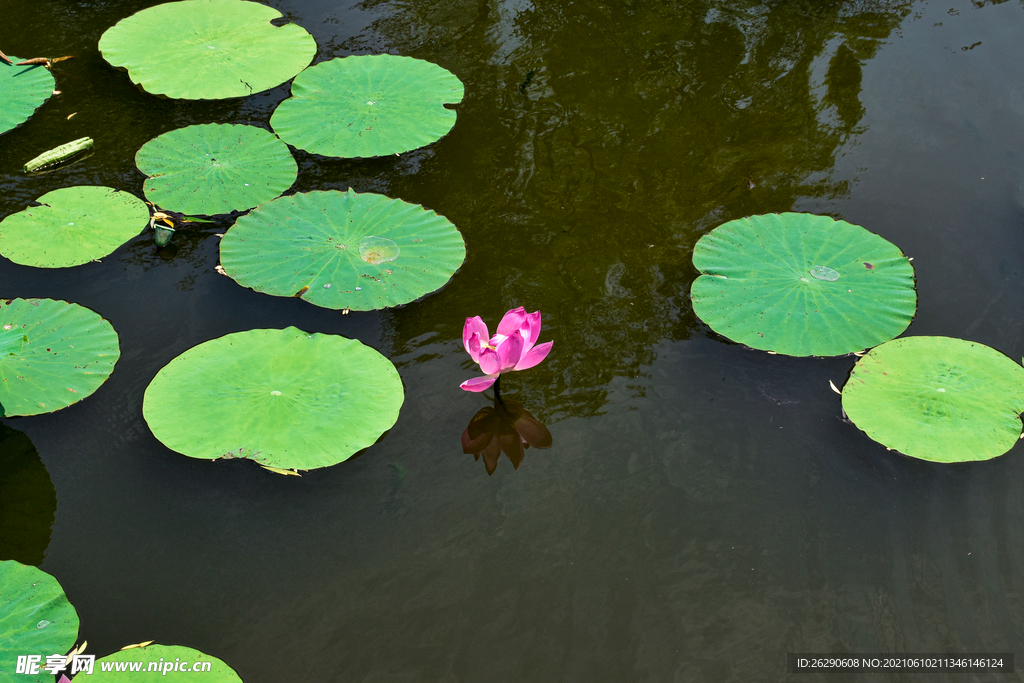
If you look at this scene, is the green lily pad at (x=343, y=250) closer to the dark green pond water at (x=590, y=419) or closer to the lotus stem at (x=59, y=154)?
the dark green pond water at (x=590, y=419)

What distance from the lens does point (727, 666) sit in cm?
191

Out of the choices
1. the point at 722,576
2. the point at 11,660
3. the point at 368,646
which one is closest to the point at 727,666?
the point at 722,576

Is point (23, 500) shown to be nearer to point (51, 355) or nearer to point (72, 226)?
point (51, 355)

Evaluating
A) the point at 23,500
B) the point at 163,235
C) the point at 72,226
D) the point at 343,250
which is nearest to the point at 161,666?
the point at 23,500

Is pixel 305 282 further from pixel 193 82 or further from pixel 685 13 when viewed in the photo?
pixel 685 13

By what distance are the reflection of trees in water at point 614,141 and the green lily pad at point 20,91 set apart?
147 centimetres

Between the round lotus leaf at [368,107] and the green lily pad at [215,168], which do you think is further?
the round lotus leaf at [368,107]

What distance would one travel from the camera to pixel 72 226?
2889 mm

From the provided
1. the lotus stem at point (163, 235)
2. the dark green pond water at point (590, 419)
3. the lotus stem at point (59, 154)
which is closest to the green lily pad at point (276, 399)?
the dark green pond water at point (590, 419)

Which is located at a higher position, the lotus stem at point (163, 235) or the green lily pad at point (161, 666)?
the lotus stem at point (163, 235)

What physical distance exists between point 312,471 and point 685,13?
10.6 feet

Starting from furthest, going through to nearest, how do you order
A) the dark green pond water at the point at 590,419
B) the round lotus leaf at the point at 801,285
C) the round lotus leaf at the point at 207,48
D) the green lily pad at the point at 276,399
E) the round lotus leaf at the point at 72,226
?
the round lotus leaf at the point at 207,48, the round lotus leaf at the point at 72,226, the round lotus leaf at the point at 801,285, the green lily pad at the point at 276,399, the dark green pond water at the point at 590,419

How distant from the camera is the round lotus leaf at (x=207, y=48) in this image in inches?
139

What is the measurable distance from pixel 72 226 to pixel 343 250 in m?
1.06
